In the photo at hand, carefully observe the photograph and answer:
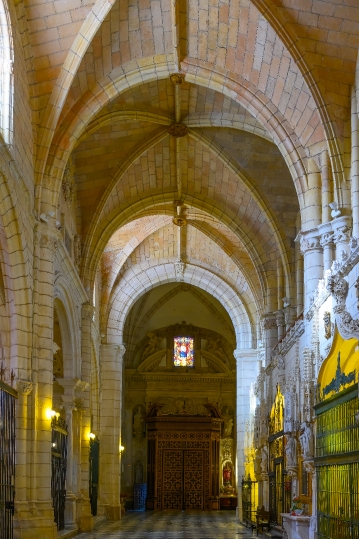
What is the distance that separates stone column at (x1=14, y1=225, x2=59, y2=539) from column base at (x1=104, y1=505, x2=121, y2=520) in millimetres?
12345

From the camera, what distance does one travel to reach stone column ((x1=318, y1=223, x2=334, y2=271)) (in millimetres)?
16406

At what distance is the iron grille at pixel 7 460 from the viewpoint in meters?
14.3

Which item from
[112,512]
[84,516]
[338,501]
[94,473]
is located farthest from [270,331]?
[338,501]

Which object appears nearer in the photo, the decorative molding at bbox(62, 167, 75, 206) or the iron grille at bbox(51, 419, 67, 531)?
the iron grille at bbox(51, 419, 67, 531)

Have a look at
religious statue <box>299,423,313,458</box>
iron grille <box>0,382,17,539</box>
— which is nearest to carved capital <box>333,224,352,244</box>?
religious statue <box>299,423,313,458</box>

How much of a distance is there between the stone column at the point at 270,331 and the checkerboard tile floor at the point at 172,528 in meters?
5.11

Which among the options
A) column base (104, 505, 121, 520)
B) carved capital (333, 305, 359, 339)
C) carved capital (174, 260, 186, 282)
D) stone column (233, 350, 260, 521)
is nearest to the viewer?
carved capital (333, 305, 359, 339)

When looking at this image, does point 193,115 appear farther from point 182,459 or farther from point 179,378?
point 182,459

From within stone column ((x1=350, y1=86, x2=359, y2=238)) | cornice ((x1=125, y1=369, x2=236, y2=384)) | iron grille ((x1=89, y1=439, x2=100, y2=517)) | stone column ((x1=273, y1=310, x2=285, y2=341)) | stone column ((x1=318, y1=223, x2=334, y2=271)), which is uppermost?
stone column ((x1=350, y1=86, x2=359, y2=238))

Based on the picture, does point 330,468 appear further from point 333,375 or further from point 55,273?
point 55,273

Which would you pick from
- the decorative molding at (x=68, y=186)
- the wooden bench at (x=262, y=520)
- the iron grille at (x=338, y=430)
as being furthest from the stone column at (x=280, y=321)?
the iron grille at (x=338, y=430)

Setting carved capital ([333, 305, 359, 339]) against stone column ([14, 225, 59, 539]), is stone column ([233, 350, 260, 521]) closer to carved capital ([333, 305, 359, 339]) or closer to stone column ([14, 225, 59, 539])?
stone column ([14, 225, 59, 539])

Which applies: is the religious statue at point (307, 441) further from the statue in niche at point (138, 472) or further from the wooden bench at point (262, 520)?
the statue in niche at point (138, 472)

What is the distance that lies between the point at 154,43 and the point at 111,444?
15809 millimetres
